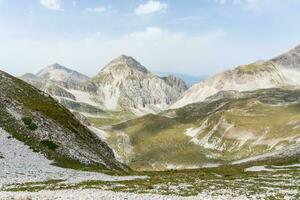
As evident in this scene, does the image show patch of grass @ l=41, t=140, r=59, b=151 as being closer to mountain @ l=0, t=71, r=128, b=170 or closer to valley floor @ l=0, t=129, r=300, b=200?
mountain @ l=0, t=71, r=128, b=170

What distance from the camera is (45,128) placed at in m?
84.4

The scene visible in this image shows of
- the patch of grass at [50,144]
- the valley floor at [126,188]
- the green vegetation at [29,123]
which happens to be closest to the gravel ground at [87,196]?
the valley floor at [126,188]

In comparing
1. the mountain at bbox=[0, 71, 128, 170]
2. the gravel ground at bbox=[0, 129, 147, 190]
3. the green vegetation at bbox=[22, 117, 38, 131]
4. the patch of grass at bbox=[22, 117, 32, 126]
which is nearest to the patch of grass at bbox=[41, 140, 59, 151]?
the mountain at bbox=[0, 71, 128, 170]

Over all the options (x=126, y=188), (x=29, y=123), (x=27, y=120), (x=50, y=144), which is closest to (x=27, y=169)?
(x=50, y=144)

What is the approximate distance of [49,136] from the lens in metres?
81.7

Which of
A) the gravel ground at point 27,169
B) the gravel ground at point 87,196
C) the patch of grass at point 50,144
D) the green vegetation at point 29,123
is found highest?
the green vegetation at point 29,123

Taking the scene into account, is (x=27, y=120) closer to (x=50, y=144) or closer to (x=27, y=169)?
(x=50, y=144)

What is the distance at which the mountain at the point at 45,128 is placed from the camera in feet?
254

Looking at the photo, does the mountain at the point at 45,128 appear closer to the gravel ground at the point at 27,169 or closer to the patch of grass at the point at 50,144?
the patch of grass at the point at 50,144

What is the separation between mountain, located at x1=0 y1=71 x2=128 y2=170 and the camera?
254 feet

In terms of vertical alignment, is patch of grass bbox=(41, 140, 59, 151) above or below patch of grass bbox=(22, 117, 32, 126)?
below

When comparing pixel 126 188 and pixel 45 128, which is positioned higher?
pixel 45 128

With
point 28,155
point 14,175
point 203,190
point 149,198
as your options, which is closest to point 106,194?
point 149,198

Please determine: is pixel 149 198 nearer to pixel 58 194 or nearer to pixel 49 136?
pixel 58 194
